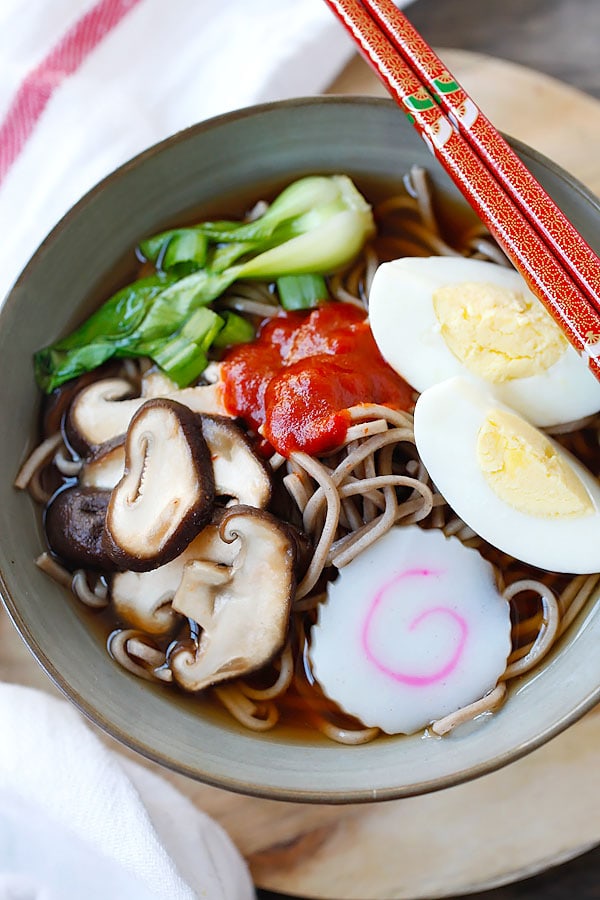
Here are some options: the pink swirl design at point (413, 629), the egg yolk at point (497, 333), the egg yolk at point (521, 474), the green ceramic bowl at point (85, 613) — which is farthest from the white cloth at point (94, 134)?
the egg yolk at point (521, 474)

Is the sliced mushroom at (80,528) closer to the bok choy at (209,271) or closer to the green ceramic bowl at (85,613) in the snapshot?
the green ceramic bowl at (85,613)

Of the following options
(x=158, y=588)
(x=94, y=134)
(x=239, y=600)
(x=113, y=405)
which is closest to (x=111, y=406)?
(x=113, y=405)

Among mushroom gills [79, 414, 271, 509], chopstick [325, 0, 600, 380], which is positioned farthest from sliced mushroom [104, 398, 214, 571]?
chopstick [325, 0, 600, 380]

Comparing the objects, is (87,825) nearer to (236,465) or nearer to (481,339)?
(236,465)

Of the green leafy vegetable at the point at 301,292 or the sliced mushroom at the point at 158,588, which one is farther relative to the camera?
the green leafy vegetable at the point at 301,292

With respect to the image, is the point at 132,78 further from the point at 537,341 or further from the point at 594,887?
the point at 594,887

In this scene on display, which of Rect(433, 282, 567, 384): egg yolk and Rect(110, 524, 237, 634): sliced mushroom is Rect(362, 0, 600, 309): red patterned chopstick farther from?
Rect(110, 524, 237, 634): sliced mushroom

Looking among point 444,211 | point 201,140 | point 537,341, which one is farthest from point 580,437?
point 201,140
